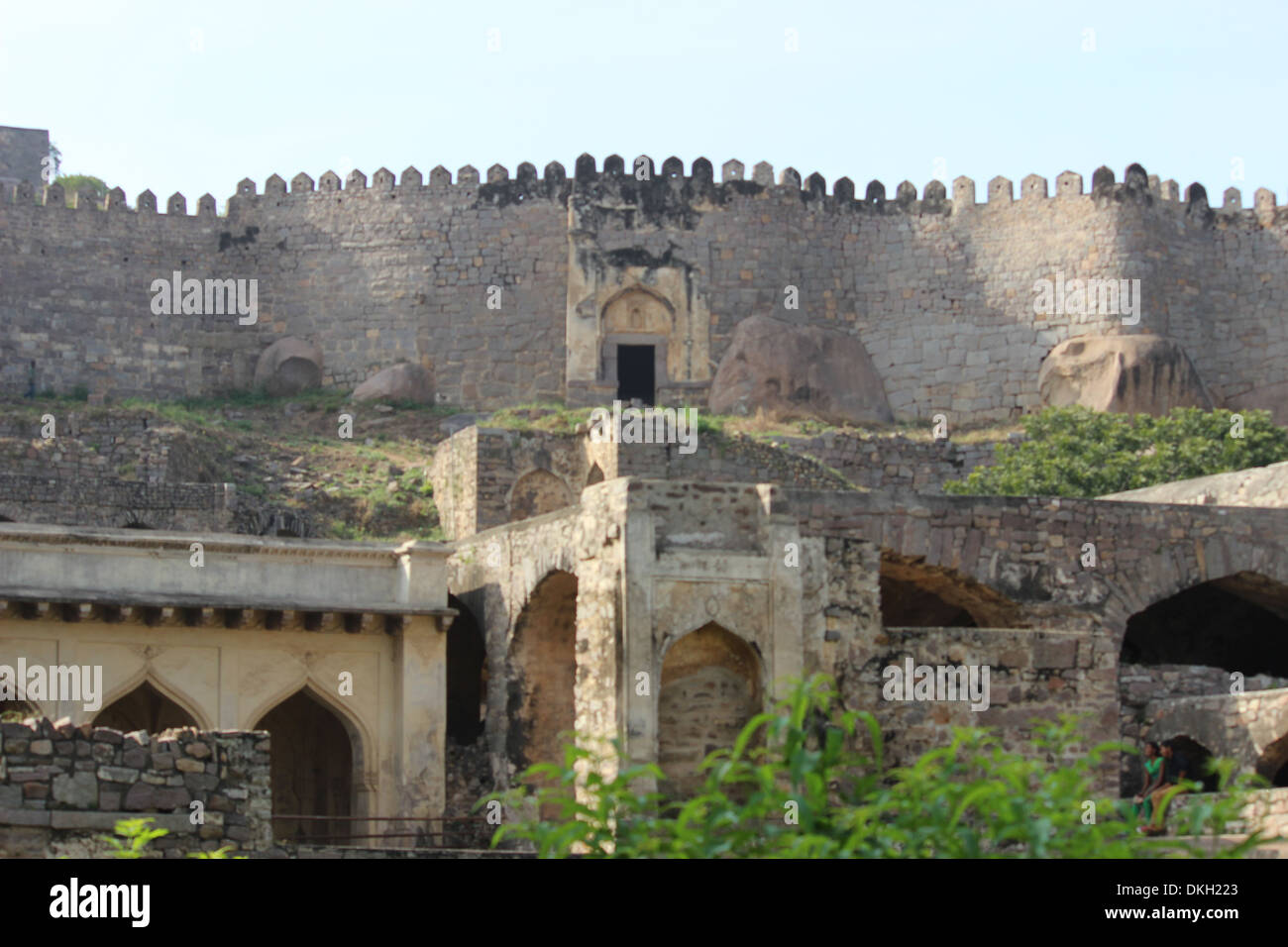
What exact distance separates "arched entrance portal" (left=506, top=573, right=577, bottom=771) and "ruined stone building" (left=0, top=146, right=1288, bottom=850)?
0.05 meters

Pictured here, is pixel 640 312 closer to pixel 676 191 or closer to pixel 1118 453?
pixel 676 191

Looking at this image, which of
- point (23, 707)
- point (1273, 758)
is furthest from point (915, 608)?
point (23, 707)

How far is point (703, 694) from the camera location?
21.2 metres

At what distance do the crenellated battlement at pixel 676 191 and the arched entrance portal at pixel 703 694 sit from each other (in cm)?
2194

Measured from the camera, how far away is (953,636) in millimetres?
20969

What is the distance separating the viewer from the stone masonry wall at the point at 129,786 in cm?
1511

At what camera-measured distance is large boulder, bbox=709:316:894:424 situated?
40.5 metres

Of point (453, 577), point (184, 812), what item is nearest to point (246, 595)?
point (453, 577)

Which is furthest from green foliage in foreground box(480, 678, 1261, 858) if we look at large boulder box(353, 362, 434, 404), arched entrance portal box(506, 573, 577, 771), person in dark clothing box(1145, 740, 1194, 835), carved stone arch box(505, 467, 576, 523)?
large boulder box(353, 362, 434, 404)

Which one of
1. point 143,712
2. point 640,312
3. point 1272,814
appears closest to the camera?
point 1272,814

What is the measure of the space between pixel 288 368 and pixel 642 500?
22324 mm

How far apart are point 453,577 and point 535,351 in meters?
14.6

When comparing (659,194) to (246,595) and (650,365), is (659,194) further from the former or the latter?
(246,595)

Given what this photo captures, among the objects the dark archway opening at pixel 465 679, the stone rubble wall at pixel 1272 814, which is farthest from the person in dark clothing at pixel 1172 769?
the dark archway opening at pixel 465 679
